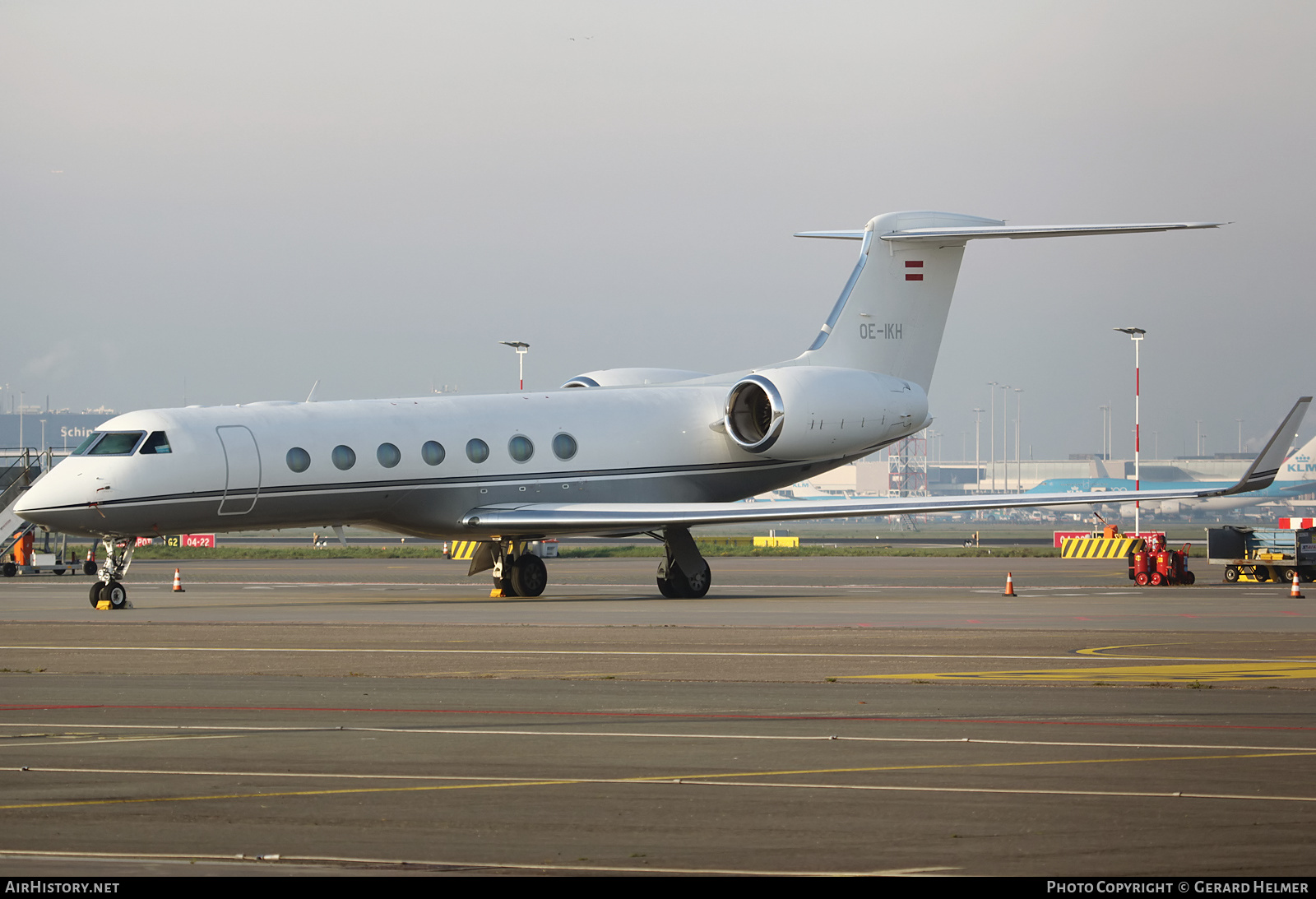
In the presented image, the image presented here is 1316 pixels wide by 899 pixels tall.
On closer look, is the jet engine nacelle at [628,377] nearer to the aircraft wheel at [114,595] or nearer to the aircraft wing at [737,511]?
the aircraft wing at [737,511]

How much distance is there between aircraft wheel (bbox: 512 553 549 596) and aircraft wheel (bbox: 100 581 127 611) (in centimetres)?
711

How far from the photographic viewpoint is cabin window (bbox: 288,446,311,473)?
2465 cm

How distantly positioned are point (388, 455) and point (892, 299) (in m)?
12.0

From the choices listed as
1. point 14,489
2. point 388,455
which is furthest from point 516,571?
point 14,489

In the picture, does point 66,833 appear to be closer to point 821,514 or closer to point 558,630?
point 558,630

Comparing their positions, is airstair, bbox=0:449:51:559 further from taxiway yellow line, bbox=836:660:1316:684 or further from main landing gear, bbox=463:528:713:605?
taxiway yellow line, bbox=836:660:1316:684

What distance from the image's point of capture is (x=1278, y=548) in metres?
33.2

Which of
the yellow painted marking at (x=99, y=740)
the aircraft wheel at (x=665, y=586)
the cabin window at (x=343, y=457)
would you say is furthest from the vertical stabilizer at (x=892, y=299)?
the yellow painted marking at (x=99, y=740)


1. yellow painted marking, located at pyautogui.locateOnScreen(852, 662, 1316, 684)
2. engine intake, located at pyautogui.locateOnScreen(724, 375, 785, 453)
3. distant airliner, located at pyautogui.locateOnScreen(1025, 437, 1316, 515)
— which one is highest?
engine intake, located at pyautogui.locateOnScreen(724, 375, 785, 453)

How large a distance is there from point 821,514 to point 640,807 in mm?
19458

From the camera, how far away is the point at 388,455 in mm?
25578

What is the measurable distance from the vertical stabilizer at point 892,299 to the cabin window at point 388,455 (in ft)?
31.3

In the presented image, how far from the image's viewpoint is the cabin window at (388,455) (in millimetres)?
25473

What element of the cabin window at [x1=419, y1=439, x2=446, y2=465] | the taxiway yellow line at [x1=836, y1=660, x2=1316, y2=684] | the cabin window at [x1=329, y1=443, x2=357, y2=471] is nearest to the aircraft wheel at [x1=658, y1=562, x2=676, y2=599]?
the cabin window at [x1=419, y1=439, x2=446, y2=465]
